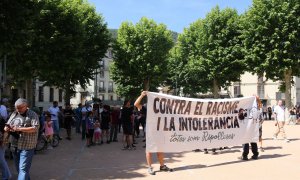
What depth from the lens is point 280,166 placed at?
429 inches

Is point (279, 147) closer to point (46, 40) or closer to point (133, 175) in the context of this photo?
point (133, 175)

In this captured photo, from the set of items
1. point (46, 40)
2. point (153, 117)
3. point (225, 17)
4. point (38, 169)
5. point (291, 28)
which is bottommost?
point (38, 169)

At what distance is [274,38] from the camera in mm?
36781

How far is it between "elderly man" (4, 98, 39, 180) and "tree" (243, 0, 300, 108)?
31691 mm

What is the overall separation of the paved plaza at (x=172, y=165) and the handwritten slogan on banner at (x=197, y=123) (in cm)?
61

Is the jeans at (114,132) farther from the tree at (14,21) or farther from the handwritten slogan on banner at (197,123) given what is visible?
the handwritten slogan on banner at (197,123)

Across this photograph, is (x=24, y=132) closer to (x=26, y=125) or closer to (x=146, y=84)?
(x=26, y=125)

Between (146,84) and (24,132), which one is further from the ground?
(146,84)

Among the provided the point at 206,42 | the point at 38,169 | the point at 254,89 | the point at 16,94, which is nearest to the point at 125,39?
the point at 206,42

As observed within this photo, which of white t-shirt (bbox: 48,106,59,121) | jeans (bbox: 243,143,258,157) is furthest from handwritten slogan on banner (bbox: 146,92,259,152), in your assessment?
white t-shirt (bbox: 48,106,59,121)

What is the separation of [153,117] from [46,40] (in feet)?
63.1

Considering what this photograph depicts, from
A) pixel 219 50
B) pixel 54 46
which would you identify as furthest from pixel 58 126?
pixel 219 50

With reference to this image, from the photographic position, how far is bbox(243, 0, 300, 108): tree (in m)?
36.2

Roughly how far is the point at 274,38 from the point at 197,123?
2759 cm
